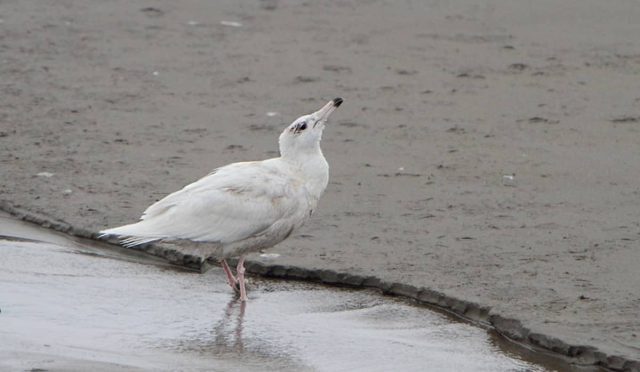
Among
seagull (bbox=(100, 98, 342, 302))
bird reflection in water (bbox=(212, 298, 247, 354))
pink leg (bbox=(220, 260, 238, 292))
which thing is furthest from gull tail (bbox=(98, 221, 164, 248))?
bird reflection in water (bbox=(212, 298, 247, 354))

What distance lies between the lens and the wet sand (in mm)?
8867

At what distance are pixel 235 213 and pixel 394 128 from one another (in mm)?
4094

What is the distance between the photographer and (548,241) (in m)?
9.38

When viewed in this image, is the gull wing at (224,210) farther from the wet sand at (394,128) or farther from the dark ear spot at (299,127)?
the wet sand at (394,128)

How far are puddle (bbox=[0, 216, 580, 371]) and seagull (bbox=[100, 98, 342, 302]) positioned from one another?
0.31m

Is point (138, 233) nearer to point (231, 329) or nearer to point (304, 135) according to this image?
point (231, 329)

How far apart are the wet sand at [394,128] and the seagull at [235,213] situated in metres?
0.52

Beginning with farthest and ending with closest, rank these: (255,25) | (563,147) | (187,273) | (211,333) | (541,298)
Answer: (255,25) → (563,147) → (187,273) → (541,298) → (211,333)

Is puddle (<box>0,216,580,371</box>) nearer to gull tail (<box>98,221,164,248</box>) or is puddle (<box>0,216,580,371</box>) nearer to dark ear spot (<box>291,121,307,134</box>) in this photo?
gull tail (<box>98,221,164,248</box>)

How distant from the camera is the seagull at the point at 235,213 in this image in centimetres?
838

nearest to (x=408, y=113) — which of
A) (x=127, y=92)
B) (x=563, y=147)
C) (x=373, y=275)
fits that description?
(x=563, y=147)

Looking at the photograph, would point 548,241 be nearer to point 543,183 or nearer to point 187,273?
point 543,183

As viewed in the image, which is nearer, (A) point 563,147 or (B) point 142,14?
(A) point 563,147

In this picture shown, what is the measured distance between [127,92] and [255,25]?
2.74 metres
